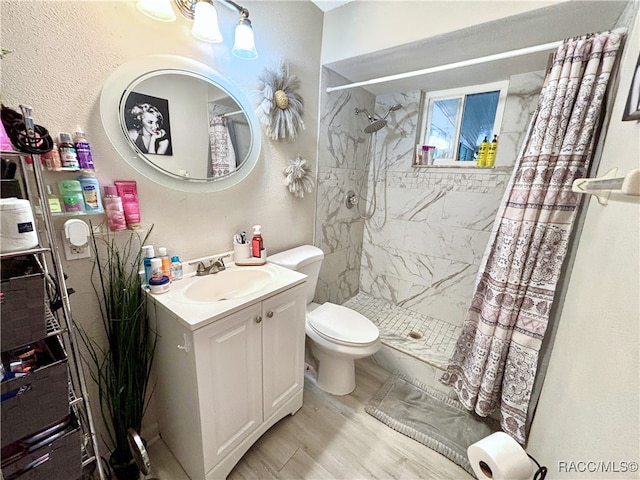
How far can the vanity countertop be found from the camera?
0.94m

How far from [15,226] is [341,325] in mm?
1476

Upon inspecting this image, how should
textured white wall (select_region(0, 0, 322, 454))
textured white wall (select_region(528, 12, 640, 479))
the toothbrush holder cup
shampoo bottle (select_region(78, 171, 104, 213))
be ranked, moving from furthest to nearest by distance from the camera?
the toothbrush holder cup
shampoo bottle (select_region(78, 171, 104, 213))
textured white wall (select_region(0, 0, 322, 454))
textured white wall (select_region(528, 12, 640, 479))

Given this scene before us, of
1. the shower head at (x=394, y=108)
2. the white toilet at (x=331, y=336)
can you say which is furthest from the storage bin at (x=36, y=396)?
the shower head at (x=394, y=108)

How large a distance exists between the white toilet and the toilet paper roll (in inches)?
26.5

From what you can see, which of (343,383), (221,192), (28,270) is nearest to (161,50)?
(221,192)

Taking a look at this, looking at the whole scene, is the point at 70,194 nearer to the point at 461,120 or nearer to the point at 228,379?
the point at 228,379

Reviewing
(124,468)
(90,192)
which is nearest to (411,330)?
(124,468)

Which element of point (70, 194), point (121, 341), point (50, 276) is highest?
point (70, 194)

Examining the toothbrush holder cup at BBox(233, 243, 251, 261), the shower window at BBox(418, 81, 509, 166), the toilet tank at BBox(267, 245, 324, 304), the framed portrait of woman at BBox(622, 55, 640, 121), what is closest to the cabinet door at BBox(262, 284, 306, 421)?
the toilet tank at BBox(267, 245, 324, 304)

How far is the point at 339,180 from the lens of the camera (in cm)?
219

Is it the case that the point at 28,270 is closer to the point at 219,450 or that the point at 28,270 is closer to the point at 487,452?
the point at 219,450

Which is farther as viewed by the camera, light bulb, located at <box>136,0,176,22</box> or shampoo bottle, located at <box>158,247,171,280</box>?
shampoo bottle, located at <box>158,247,171,280</box>

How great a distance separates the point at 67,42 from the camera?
906 mm

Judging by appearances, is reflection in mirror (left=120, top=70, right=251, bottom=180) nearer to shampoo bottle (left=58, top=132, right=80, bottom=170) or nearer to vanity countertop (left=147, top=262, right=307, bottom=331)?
shampoo bottle (left=58, top=132, right=80, bottom=170)
